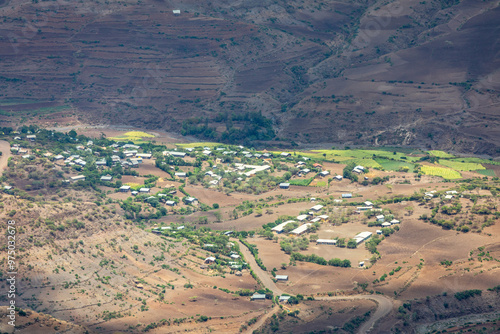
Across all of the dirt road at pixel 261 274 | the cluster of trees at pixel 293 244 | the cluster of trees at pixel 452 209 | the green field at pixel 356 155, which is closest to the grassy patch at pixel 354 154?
the green field at pixel 356 155

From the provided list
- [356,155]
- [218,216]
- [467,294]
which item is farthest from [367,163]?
[467,294]

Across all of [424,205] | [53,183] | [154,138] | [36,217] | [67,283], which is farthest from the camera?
[154,138]

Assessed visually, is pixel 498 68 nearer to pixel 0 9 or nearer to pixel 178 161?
pixel 178 161

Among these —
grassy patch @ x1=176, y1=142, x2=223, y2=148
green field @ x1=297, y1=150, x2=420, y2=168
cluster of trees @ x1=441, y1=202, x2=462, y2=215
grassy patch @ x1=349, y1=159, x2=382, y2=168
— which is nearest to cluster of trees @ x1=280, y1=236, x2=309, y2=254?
cluster of trees @ x1=441, y1=202, x2=462, y2=215

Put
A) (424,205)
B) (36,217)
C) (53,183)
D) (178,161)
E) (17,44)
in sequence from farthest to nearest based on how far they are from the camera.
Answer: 1. (17,44)
2. (178,161)
3. (53,183)
4. (424,205)
5. (36,217)

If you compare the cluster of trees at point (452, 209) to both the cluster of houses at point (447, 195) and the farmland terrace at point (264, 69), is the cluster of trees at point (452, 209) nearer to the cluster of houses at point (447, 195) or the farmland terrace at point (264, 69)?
the cluster of houses at point (447, 195)

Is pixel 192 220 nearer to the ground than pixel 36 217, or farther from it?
nearer to the ground

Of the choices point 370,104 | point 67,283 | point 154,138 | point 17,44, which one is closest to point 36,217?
point 67,283

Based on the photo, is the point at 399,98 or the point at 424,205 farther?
the point at 399,98
